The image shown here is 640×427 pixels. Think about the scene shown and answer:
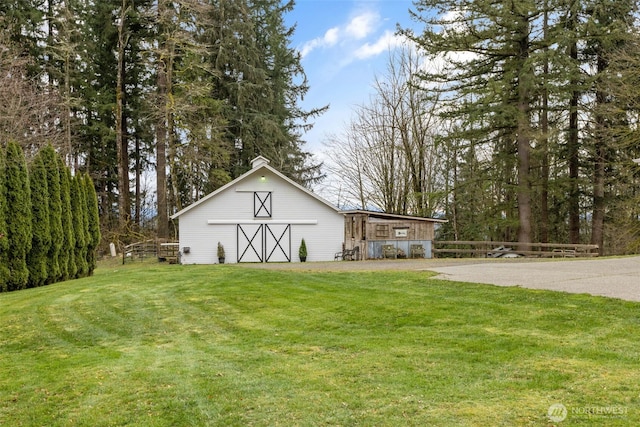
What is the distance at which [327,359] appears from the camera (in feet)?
16.7

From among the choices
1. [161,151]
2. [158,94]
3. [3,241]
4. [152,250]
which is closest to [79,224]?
[3,241]

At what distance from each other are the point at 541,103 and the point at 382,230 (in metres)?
9.96

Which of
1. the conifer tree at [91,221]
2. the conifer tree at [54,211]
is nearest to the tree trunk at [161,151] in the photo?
the conifer tree at [91,221]

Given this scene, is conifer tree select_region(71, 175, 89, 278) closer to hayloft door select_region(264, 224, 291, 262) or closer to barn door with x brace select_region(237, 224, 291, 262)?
barn door with x brace select_region(237, 224, 291, 262)

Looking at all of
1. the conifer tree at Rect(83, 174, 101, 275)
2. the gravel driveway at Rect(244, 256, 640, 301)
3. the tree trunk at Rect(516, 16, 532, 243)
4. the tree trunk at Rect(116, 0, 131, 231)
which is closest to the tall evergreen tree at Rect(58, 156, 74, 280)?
the conifer tree at Rect(83, 174, 101, 275)

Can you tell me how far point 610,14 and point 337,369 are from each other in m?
20.5

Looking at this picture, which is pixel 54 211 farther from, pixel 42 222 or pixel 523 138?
pixel 523 138

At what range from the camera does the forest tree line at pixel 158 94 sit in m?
23.5

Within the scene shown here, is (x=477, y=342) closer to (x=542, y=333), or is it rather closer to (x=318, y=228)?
(x=542, y=333)

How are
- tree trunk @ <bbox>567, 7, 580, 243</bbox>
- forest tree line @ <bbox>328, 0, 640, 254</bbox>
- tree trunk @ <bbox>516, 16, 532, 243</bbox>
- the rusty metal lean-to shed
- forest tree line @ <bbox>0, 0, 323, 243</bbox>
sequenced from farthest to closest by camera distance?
forest tree line @ <bbox>0, 0, 323, 243</bbox> < the rusty metal lean-to shed < tree trunk @ <bbox>567, 7, 580, 243</bbox> < tree trunk @ <bbox>516, 16, 532, 243</bbox> < forest tree line @ <bbox>328, 0, 640, 254</bbox>

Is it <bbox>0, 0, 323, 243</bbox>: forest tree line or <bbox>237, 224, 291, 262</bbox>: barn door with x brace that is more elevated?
<bbox>0, 0, 323, 243</bbox>: forest tree line

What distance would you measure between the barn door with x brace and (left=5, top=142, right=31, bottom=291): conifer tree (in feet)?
31.0

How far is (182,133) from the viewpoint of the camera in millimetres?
24875

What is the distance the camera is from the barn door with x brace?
21.2m
